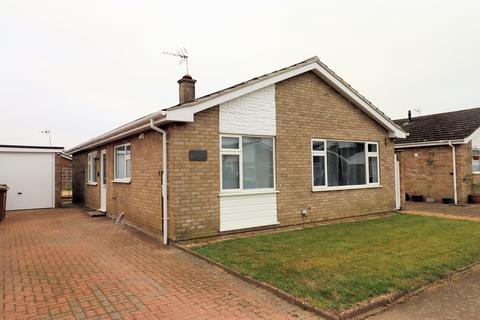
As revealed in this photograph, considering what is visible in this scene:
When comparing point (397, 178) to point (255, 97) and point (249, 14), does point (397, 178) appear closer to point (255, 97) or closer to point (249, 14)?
point (255, 97)

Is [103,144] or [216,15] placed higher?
[216,15]

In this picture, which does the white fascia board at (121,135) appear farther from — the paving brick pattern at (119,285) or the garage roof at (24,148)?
the paving brick pattern at (119,285)

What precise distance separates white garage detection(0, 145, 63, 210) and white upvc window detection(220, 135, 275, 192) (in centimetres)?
1225

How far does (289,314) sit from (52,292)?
338 cm

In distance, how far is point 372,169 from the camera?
11.8m

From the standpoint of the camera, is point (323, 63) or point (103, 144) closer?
point (323, 63)

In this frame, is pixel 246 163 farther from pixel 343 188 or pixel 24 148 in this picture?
pixel 24 148

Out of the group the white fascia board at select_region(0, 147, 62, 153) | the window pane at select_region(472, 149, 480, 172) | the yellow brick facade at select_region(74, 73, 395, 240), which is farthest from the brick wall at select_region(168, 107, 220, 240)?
the window pane at select_region(472, 149, 480, 172)

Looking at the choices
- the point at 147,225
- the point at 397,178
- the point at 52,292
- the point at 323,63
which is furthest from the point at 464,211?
the point at 52,292

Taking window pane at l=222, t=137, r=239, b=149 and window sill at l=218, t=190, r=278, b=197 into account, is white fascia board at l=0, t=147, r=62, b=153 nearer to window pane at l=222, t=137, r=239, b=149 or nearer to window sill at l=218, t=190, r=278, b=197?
window pane at l=222, t=137, r=239, b=149

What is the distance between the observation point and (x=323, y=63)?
1019 centimetres

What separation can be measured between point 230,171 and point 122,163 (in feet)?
16.4

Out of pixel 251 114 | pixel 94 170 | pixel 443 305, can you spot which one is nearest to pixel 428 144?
pixel 251 114

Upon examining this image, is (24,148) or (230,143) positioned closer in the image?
(230,143)
